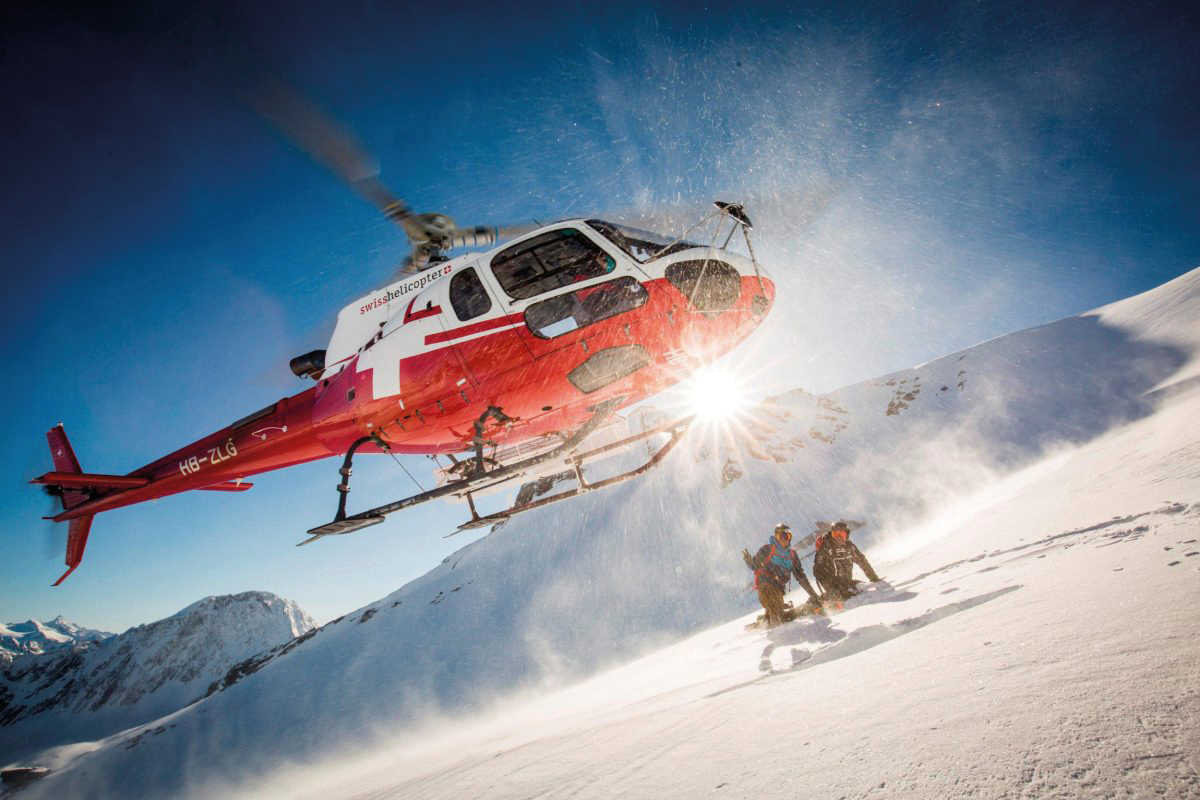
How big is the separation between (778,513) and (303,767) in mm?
30441

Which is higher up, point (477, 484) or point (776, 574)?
point (477, 484)

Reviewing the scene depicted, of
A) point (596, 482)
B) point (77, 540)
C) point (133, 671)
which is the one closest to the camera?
point (596, 482)

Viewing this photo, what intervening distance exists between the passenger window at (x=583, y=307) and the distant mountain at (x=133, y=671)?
18834 centimetres

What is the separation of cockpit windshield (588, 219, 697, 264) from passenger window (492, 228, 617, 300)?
0.26 metres

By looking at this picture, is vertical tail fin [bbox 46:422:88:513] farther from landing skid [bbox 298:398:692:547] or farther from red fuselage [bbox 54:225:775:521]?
landing skid [bbox 298:398:692:547]

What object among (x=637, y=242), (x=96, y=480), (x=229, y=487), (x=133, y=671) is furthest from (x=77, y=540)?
(x=133, y=671)

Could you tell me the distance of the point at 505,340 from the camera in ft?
18.8

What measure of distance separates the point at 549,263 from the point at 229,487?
25.1 ft

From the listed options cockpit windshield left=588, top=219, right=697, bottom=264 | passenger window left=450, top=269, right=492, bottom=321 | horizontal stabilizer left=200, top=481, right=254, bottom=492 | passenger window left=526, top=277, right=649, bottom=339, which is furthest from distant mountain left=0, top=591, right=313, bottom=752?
cockpit windshield left=588, top=219, right=697, bottom=264

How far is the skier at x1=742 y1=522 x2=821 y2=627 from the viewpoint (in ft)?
22.0

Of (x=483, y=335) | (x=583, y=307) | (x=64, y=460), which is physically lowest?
(x=583, y=307)

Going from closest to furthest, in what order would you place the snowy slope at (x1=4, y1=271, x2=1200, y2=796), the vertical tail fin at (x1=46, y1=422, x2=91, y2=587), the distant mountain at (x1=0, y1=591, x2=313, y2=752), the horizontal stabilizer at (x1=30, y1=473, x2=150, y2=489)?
the snowy slope at (x1=4, y1=271, x2=1200, y2=796)
the horizontal stabilizer at (x1=30, y1=473, x2=150, y2=489)
the vertical tail fin at (x1=46, y1=422, x2=91, y2=587)
the distant mountain at (x1=0, y1=591, x2=313, y2=752)

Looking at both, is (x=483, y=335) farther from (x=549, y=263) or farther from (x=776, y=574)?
(x=776, y=574)

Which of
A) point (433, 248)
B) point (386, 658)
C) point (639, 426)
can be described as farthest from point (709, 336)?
point (386, 658)
